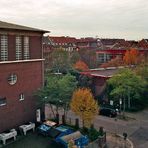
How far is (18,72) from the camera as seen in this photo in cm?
3478

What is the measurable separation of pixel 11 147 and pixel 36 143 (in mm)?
2720

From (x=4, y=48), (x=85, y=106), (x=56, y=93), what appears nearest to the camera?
(x=4, y=48)

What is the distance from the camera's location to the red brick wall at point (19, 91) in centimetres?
3306

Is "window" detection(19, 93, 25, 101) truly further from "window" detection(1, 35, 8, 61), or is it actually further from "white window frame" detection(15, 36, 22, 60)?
"window" detection(1, 35, 8, 61)

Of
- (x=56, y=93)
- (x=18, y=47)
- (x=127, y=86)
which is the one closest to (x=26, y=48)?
(x=18, y=47)

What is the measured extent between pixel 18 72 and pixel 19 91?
2309mm

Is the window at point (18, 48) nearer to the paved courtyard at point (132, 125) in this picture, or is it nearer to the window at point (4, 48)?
the window at point (4, 48)

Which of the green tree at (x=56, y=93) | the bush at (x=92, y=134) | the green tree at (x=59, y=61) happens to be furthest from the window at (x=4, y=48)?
the green tree at (x=59, y=61)

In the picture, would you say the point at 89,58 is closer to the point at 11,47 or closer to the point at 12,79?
the point at 12,79

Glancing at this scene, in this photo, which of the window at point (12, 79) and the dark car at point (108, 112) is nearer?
the window at point (12, 79)

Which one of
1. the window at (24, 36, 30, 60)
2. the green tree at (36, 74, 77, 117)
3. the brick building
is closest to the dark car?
the green tree at (36, 74, 77, 117)

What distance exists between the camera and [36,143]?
31.2 meters

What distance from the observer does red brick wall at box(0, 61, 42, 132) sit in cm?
3306

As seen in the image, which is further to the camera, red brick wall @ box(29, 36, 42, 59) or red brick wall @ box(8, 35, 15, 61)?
red brick wall @ box(29, 36, 42, 59)
